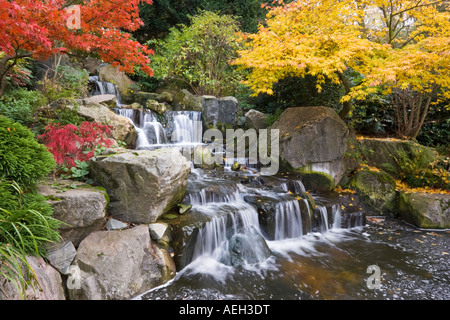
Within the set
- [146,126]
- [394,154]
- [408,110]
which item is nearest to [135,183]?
[146,126]

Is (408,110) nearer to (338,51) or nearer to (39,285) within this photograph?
(338,51)

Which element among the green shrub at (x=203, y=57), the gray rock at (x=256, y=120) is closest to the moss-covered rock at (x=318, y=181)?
the gray rock at (x=256, y=120)

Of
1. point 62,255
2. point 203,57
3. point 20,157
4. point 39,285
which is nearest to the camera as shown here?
point 39,285

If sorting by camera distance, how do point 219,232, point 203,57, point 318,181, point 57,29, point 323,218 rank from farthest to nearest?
1. point 203,57
2. point 318,181
3. point 323,218
4. point 219,232
5. point 57,29

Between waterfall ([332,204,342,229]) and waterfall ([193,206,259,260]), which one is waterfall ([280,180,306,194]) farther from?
waterfall ([193,206,259,260])

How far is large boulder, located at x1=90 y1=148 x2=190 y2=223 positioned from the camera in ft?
13.3

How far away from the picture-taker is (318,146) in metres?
7.26

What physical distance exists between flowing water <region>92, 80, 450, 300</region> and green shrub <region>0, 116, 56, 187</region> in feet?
7.20

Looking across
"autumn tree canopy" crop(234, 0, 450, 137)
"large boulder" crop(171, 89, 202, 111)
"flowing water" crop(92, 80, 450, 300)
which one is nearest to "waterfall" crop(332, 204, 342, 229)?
"flowing water" crop(92, 80, 450, 300)

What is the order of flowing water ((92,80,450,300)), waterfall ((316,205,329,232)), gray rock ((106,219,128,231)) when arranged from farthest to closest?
waterfall ((316,205,329,232)) → gray rock ((106,219,128,231)) → flowing water ((92,80,450,300))

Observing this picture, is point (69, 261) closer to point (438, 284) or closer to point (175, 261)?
point (175, 261)

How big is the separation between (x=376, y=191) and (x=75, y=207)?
25.0ft

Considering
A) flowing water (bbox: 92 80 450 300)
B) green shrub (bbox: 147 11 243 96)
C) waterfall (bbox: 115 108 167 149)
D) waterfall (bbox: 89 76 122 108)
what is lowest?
flowing water (bbox: 92 80 450 300)

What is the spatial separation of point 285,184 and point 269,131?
2254 mm
